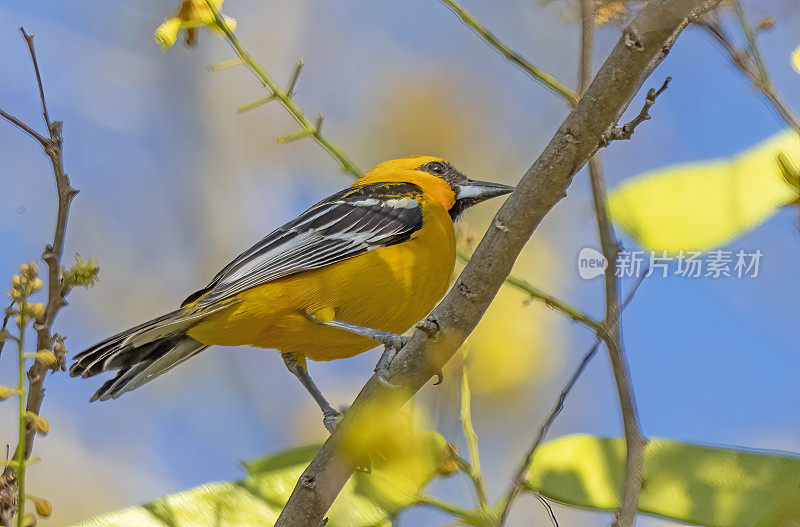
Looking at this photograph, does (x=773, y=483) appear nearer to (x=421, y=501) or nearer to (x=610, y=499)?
(x=610, y=499)

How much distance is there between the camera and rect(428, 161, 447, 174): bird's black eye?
16.4ft

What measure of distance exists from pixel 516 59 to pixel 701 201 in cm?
70

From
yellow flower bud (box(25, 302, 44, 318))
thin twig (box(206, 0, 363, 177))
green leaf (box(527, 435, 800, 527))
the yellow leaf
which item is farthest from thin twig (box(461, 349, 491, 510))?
yellow flower bud (box(25, 302, 44, 318))

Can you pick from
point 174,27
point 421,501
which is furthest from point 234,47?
point 421,501

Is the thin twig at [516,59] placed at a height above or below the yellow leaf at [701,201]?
above

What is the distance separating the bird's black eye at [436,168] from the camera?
4992mm

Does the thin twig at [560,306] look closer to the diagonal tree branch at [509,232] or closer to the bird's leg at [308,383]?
the diagonal tree branch at [509,232]

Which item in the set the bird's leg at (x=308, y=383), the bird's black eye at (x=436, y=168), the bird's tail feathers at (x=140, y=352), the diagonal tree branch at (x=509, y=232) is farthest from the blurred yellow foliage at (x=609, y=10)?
the bird's black eye at (x=436, y=168)

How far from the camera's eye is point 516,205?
2.34 metres

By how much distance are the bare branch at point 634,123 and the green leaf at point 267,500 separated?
31.1 inches

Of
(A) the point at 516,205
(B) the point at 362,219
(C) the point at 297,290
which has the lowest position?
(A) the point at 516,205

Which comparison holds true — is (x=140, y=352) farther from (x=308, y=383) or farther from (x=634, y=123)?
(x=634, y=123)

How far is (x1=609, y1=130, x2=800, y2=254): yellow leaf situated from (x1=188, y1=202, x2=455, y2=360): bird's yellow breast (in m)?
1.50

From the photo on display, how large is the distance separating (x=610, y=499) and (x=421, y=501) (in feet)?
1.82
